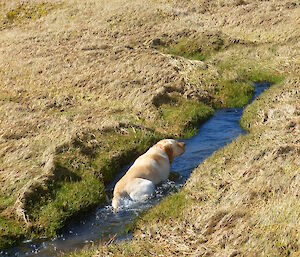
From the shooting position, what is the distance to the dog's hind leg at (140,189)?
46.6 feet

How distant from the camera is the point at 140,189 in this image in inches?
564

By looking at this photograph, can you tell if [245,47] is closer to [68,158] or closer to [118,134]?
[118,134]

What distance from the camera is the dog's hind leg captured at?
46.6ft

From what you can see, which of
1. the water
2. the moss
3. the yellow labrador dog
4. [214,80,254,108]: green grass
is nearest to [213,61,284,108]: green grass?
[214,80,254,108]: green grass

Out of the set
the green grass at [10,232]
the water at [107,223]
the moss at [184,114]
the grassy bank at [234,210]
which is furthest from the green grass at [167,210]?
the moss at [184,114]

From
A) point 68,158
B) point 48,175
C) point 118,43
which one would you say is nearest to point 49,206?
point 48,175

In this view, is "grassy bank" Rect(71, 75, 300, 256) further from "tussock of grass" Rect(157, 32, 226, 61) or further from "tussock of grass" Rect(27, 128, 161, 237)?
"tussock of grass" Rect(157, 32, 226, 61)

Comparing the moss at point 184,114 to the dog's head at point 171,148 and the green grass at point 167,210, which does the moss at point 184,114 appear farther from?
the green grass at point 167,210

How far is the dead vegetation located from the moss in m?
0.13

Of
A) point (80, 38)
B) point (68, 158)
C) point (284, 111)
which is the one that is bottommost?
point (284, 111)

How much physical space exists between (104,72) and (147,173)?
39.4 feet

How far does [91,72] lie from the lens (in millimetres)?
26094

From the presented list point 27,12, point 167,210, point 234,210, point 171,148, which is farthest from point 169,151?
point 27,12

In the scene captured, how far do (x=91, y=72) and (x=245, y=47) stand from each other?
10400 mm
